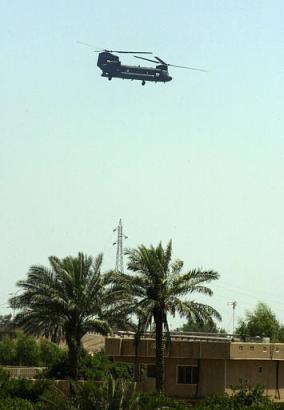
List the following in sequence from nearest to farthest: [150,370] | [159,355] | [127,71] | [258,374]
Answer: [159,355] < [258,374] < [150,370] < [127,71]

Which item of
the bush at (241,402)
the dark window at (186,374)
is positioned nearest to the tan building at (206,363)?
the dark window at (186,374)

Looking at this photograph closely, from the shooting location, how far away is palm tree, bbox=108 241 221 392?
3922 centimetres

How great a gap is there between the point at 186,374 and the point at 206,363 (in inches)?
46.6

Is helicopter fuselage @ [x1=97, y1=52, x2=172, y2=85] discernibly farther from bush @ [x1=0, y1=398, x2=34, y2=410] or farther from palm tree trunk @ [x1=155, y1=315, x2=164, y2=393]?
bush @ [x1=0, y1=398, x2=34, y2=410]

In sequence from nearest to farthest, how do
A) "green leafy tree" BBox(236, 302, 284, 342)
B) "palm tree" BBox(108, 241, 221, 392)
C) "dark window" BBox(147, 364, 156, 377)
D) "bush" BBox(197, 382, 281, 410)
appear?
"bush" BBox(197, 382, 281, 410) → "palm tree" BBox(108, 241, 221, 392) → "dark window" BBox(147, 364, 156, 377) → "green leafy tree" BBox(236, 302, 284, 342)

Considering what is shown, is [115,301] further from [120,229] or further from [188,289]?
[120,229]

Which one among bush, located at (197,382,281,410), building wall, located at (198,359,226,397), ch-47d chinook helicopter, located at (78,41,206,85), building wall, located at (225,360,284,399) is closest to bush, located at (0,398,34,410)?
bush, located at (197,382,281,410)

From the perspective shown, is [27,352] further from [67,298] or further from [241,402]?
[241,402]

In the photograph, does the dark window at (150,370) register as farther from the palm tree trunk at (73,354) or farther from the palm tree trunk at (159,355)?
the palm tree trunk at (159,355)

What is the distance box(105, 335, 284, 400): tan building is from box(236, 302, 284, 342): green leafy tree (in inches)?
988

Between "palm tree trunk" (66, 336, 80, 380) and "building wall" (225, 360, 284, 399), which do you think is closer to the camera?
"palm tree trunk" (66, 336, 80, 380)

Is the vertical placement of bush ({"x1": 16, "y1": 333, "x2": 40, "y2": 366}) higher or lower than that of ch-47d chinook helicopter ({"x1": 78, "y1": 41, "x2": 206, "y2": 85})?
lower

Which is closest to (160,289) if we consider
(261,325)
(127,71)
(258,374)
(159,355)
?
(159,355)

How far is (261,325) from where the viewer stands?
75.9 metres
